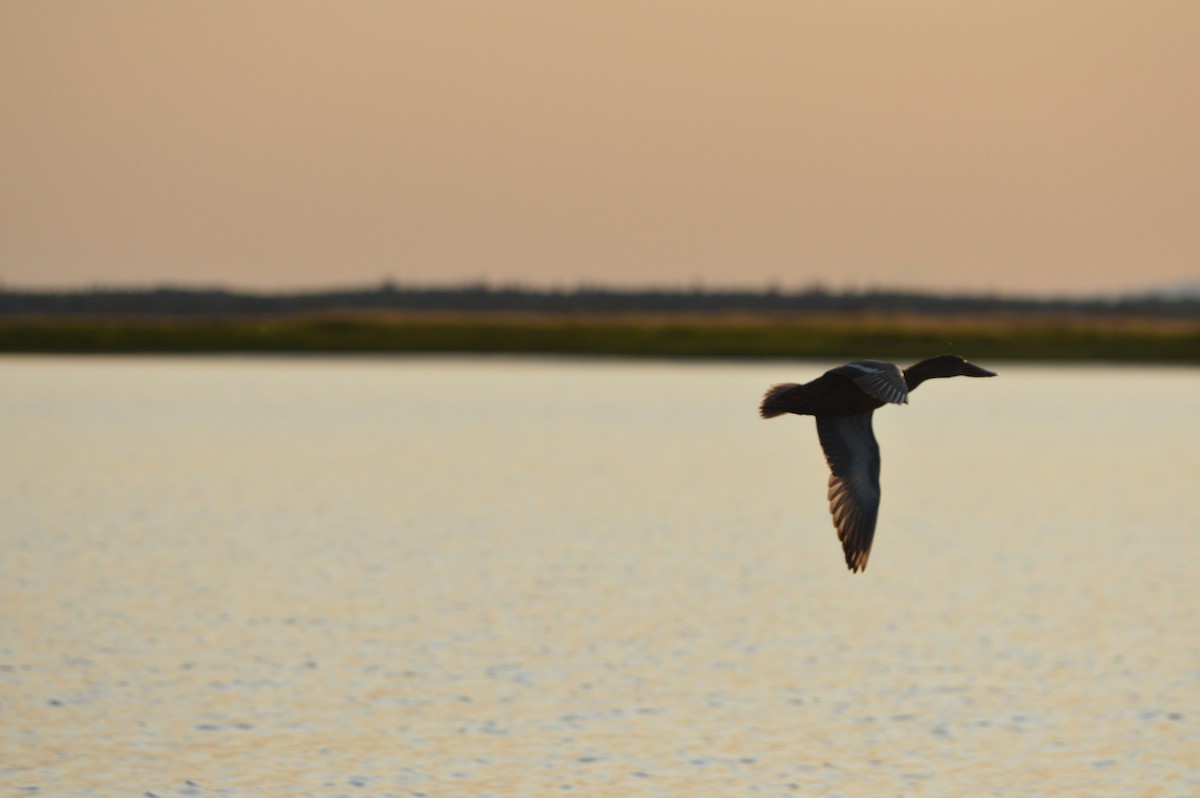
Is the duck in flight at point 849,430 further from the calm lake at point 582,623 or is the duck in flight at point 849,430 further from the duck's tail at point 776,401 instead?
the calm lake at point 582,623

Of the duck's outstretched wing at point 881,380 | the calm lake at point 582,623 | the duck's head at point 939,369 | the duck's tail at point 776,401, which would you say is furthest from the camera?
the calm lake at point 582,623

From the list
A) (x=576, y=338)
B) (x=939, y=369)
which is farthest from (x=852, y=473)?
(x=576, y=338)

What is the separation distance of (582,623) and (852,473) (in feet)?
51.5

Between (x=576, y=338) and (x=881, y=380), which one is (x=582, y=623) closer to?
(x=881, y=380)

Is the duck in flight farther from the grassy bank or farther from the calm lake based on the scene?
the grassy bank

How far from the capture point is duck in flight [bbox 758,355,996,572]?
16.5 metres

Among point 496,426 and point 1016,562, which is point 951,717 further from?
point 496,426

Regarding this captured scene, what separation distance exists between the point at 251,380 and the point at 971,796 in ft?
389

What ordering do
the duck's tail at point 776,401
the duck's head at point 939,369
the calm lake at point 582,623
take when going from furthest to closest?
the calm lake at point 582,623
the duck's head at point 939,369
the duck's tail at point 776,401

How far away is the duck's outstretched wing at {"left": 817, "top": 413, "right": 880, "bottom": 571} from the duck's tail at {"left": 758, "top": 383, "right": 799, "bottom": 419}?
62 cm

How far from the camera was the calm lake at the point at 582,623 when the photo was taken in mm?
23234

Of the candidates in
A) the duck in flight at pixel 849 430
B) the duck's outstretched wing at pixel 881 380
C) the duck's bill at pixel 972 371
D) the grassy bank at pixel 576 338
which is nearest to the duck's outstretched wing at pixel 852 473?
the duck in flight at pixel 849 430

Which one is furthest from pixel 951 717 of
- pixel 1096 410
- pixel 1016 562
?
pixel 1096 410

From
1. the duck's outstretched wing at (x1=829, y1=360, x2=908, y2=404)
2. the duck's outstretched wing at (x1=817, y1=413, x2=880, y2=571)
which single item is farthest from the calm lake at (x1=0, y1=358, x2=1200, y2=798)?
the duck's outstretched wing at (x1=829, y1=360, x2=908, y2=404)
